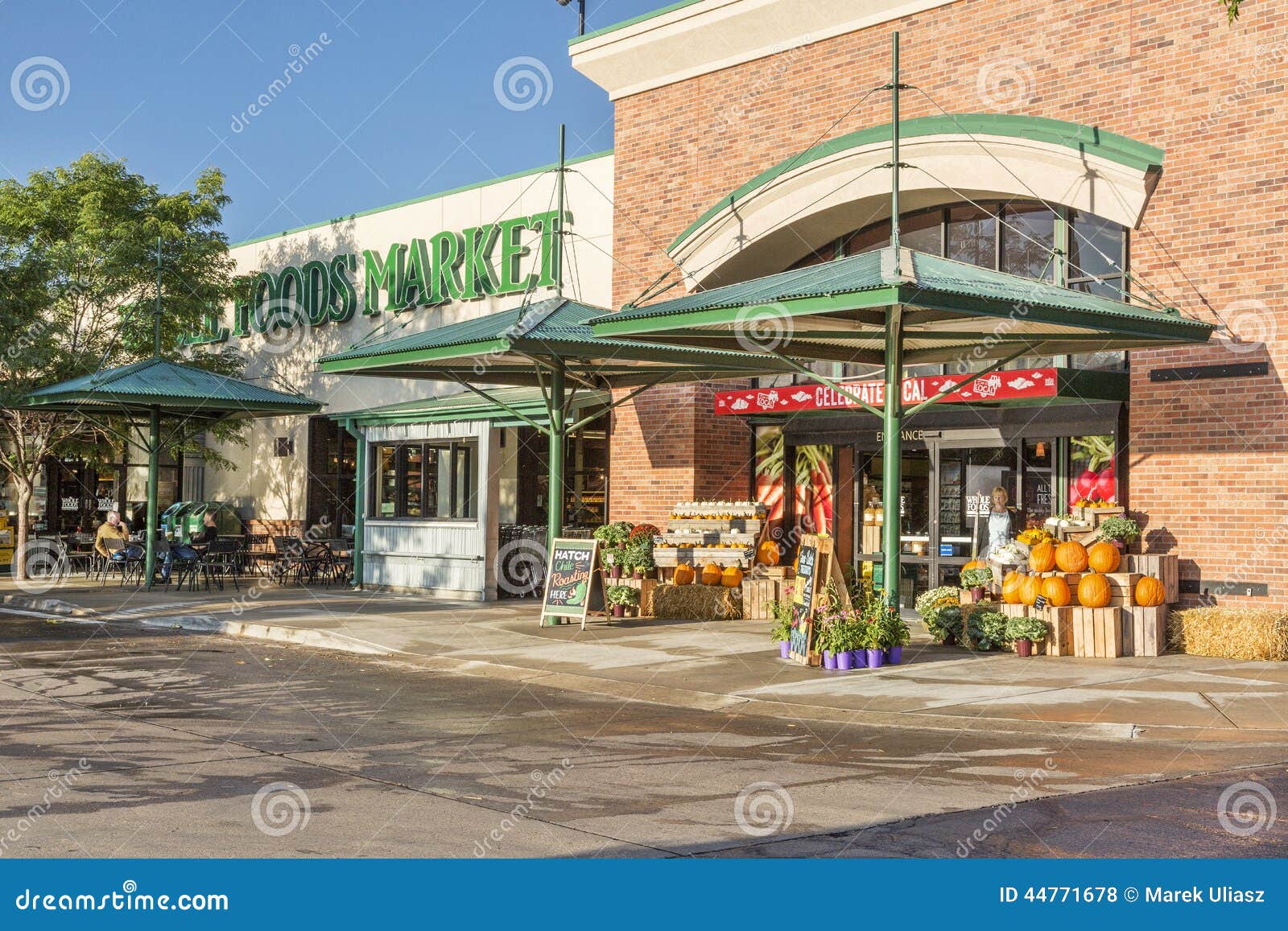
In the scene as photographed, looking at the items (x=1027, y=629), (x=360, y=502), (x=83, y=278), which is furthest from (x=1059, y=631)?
(x=83, y=278)

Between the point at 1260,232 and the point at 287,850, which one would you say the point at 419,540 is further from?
the point at 287,850

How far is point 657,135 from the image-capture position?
73.3 feet

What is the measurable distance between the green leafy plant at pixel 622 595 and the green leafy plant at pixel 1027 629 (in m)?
6.03

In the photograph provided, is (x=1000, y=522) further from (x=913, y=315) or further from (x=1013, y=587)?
(x=913, y=315)

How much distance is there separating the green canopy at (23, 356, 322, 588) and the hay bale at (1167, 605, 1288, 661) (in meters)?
15.8

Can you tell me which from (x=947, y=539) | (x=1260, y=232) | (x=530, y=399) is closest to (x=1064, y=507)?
(x=947, y=539)

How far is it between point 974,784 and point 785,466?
13477 mm

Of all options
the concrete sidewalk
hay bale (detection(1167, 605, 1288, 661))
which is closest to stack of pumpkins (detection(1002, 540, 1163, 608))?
hay bale (detection(1167, 605, 1288, 661))

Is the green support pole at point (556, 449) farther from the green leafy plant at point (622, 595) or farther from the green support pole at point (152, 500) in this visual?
the green support pole at point (152, 500)

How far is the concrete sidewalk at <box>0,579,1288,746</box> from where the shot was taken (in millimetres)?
10992

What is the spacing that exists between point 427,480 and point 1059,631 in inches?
494

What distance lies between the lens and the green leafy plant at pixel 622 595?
19125mm

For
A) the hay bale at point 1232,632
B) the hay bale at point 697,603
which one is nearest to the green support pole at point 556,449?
the hay bale at point 697,603

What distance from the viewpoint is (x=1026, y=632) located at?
48.8 ft
